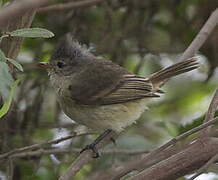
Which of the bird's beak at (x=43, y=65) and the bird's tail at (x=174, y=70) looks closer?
the bird's tail at (x=174, y=70)

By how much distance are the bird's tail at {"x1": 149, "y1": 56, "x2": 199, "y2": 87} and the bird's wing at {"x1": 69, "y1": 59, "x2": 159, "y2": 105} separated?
0.07m

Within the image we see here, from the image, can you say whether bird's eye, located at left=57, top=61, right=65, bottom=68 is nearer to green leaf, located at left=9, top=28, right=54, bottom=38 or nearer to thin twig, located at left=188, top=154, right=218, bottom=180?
green leaf, located at left=9, top=28, right=54, bottom=38

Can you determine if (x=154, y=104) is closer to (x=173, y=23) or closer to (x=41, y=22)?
(x=173, y=23)

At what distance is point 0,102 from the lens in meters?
2.50

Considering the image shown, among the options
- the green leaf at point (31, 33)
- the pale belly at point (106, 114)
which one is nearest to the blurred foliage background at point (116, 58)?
the pale belly at point (106, 114)

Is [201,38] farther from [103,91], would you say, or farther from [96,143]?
[103,91]

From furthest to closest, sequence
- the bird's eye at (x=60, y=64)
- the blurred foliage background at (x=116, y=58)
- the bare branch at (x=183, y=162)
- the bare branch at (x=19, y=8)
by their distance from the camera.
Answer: the bird's eye at (x=60, y=64)
the blurred foliage background at (x=116, y=58)
the bare branch at (x=183, y=162)
the bare branch at (x=19, y=8)

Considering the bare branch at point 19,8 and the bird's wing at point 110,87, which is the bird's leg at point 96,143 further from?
the bare branch at point 19,8

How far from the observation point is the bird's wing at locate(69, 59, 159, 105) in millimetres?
3693

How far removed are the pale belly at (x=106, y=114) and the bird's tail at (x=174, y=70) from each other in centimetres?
19

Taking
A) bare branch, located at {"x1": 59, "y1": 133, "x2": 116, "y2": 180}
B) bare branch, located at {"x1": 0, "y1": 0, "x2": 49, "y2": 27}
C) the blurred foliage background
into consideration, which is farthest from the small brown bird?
bare branch, located at {"x1": 0, "y1": 0, "x2": 49, "y2": 27}

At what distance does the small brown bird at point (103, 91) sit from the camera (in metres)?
3.64

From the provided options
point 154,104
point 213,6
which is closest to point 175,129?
point 154,104

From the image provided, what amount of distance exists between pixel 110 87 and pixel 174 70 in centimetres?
53
